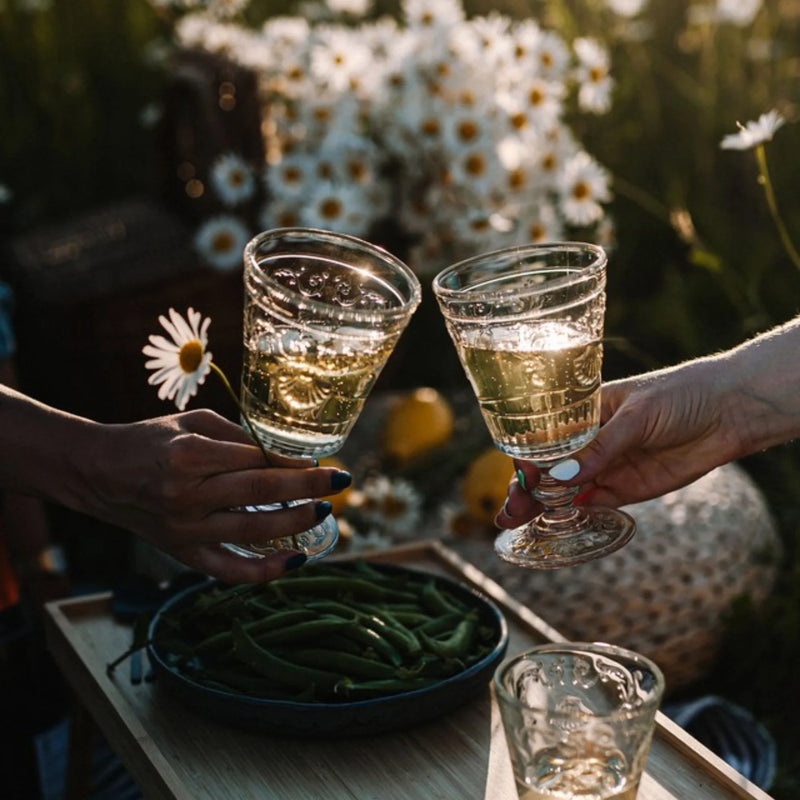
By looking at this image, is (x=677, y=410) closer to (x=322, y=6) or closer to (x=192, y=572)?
(x=192, y=572)

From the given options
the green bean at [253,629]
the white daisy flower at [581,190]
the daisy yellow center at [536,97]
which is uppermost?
the daisy yellow center at [536,97]

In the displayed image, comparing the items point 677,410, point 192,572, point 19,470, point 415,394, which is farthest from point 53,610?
point 415,394

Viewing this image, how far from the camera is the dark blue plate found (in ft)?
4.58

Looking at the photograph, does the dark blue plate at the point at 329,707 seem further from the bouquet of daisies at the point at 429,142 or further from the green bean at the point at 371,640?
the bouquet of daisies at the point at 429,142

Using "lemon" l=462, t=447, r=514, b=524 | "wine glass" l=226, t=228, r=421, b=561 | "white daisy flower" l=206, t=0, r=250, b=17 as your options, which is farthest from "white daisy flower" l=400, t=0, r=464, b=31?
"wine glass" l=226, t=228, r=421, b=561

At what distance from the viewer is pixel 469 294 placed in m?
1.36

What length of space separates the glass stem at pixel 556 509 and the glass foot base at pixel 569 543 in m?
0.01

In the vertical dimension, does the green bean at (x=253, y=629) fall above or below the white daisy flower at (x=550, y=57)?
below

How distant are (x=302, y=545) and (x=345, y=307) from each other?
305 mm

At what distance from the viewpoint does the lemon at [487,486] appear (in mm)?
2504

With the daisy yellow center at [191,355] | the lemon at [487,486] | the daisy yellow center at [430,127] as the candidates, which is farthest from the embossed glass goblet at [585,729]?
the daisy yellow center at [430,127]

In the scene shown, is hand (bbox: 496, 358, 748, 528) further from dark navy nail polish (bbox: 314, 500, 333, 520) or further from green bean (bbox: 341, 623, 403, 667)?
dark navy nail polish (bbox: 314, 500, 333, 520)

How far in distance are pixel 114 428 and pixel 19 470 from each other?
16 cm

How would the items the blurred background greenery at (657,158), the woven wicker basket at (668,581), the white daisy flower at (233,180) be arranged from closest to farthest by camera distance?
the woven wicker basket at (668,581)
the blurred background greenery at (657,158)
the white daisy flower at (233,180)
